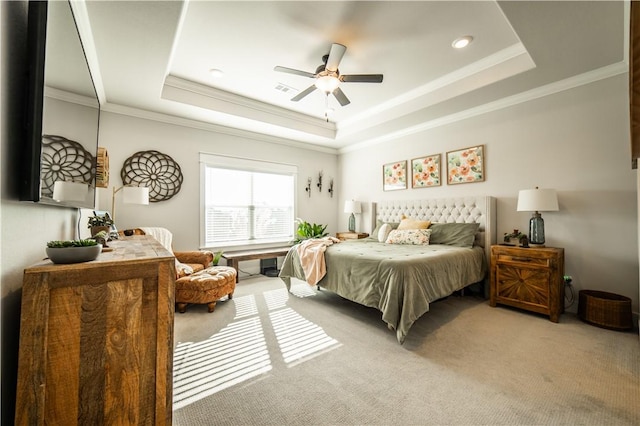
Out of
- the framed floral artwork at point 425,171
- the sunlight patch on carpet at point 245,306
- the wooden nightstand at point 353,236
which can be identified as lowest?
the sunlight patch on carpet at point 245,306

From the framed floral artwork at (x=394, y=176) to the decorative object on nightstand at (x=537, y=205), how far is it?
6.59ft

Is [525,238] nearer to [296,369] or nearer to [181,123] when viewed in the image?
[296,369]

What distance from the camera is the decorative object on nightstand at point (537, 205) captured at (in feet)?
9.51

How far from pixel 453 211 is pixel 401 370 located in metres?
2.91

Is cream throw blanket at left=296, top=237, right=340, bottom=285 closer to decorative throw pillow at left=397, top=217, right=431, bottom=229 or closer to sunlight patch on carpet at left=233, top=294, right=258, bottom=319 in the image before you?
sunlight patch on carpet at left=233, top=294, right=258, bottom=319

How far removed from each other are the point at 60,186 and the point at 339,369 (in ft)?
6.62

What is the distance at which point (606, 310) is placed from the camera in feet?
8.39

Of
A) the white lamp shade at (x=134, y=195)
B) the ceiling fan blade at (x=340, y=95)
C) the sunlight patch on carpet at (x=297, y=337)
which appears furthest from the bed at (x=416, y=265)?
the white lamp shade at (x=134, y=195)

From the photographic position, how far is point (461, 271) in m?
3.05

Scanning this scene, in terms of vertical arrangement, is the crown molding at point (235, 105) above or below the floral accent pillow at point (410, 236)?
above

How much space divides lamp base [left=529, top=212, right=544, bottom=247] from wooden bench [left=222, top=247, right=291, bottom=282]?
12.0 feet

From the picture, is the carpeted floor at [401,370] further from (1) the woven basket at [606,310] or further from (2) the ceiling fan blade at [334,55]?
(2) the ceiling fan blade at [334,55]

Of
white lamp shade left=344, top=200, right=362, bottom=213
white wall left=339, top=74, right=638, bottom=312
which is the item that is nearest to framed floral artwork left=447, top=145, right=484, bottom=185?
white wall left=339, top=74, right=638, bottom=312

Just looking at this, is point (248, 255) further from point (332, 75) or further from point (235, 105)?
point (332, 75)
